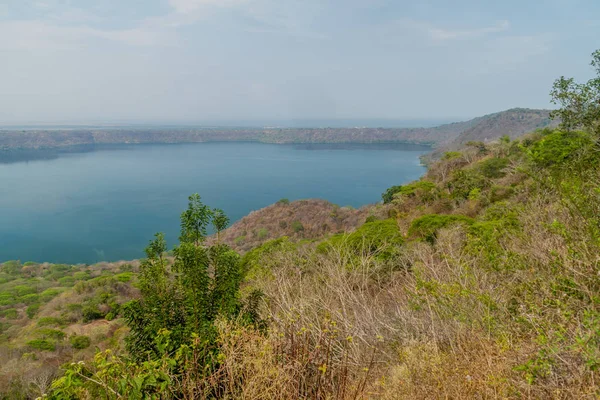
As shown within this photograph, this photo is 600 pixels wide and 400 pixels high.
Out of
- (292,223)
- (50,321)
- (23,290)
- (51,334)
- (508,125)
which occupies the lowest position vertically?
(23,290)

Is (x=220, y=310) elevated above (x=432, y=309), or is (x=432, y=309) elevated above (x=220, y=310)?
(x=432, y=309)

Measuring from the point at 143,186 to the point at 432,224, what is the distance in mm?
72044

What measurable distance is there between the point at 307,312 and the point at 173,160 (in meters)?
107

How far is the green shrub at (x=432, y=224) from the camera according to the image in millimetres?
10703

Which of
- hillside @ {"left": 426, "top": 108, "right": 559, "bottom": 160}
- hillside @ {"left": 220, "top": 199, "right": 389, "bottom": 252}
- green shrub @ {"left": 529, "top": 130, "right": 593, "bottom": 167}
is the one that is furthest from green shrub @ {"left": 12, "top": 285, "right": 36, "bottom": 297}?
hillside @ {"left": 426, "top": 108, "right": 559, "bottom": 160}

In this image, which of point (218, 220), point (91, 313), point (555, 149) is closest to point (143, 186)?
point (91, 313)

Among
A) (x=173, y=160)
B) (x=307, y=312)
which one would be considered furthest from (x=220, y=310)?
(x=173, y=160)

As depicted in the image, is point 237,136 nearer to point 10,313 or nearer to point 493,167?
point 10,313

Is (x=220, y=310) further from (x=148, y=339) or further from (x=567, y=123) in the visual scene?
(x=567, y=123)

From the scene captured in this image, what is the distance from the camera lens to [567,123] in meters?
8.35

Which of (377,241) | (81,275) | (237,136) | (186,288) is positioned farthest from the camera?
(237,136)

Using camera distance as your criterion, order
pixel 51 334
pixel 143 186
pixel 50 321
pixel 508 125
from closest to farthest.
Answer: pixel 51 334 < pixel 50 321 < pixel 143 186 < pixel 508 125

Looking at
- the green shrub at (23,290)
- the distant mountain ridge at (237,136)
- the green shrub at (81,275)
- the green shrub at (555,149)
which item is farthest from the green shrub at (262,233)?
the distant mountain ridge at (237,136)

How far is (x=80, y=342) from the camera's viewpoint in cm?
1580
